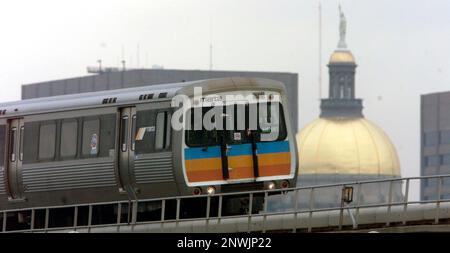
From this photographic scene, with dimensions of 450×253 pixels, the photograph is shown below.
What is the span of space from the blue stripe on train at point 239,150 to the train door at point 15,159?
20.1 feet

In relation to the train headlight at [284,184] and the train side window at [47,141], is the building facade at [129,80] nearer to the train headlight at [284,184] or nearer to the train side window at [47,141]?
the train side window at [47,141]

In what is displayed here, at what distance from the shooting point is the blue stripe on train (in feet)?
147

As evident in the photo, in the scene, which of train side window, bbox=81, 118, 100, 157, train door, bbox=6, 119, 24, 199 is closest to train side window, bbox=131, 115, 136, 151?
train side window, bbox=81, 118, 100, 157

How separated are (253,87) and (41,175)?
20.0 ft

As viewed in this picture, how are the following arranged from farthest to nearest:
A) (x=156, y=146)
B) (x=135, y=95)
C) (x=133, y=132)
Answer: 1. (x=135, y=95)
2. (x=133, y=132)
3. (x=156, y=146)

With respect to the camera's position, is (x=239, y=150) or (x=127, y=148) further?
(x=127, y=148)

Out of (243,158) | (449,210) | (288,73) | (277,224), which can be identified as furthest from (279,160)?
(288,73)

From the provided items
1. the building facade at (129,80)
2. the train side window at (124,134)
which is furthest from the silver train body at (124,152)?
the building facade at (129,80)

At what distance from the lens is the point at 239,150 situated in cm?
4525

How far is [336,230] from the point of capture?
38688 millimetres

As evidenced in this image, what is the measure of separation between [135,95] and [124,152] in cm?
130

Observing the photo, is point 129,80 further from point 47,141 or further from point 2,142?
point 47,141

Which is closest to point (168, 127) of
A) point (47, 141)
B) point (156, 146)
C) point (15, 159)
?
point (156, 146)

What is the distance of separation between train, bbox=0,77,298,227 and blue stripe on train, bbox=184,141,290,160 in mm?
21
